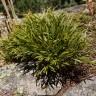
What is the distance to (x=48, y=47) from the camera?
18.3 feet

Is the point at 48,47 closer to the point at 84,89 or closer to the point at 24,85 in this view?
the point at 24,85

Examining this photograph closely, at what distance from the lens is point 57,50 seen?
555cm

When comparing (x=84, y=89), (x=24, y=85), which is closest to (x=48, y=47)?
(x=24, y=85)

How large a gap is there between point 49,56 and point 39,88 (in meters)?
0.58

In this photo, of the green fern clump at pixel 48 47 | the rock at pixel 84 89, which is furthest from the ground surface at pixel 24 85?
the green fern clump at pixel 48 47

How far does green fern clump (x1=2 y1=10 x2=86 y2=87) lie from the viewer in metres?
5.53

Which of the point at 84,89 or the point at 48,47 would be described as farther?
the point at 48,47

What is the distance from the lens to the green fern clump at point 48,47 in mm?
5527

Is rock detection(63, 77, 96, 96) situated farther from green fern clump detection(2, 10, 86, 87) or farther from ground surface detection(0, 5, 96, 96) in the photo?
green fern clump detection(2, 10, 86, 87)

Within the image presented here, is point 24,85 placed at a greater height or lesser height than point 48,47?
lesser

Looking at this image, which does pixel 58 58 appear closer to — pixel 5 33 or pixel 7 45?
pixel 7 45

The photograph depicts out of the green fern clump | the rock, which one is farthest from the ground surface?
the green fern clump

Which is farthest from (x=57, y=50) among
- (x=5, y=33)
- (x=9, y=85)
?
(x=5, y=33)

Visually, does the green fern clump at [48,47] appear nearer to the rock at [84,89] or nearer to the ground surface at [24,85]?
the ground surface at [24,85]
